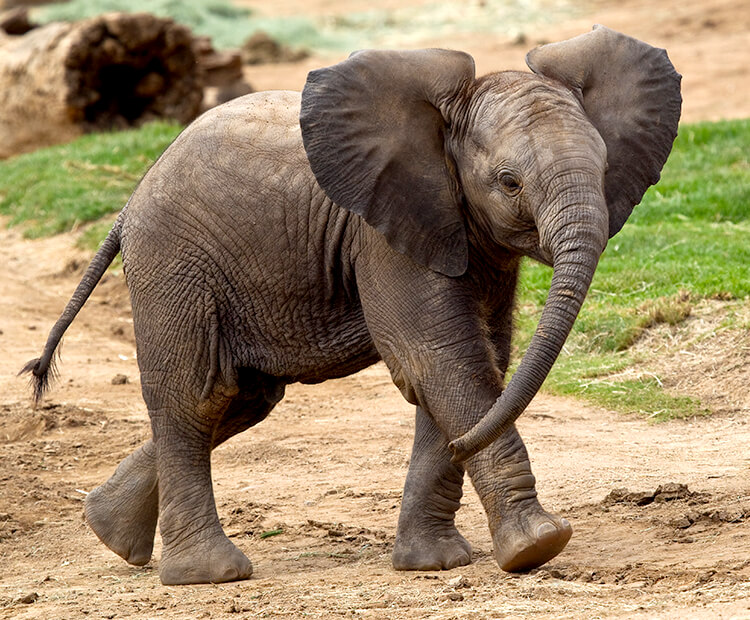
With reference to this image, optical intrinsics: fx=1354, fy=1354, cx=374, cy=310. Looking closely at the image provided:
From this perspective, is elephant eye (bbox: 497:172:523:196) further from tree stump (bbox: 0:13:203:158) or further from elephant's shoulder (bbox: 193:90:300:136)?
tree stump (bbox: 0:13:203:158)

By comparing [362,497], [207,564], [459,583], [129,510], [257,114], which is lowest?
[362,497]

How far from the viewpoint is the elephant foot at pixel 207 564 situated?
568 centimetres

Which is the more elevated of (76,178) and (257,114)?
(257,114)

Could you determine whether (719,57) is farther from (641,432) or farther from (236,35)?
(641,432)

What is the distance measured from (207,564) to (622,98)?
2.56 meters

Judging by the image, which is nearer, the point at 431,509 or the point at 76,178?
the point at 431,509

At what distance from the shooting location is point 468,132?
492 cm

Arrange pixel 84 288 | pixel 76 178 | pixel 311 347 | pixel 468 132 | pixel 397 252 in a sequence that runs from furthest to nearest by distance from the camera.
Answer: pixel 76 178 → pixel 84 288 → pixel 311 347 → pixel 397 252 → pixel 468 132

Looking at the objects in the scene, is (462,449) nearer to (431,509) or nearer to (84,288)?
(431,509)

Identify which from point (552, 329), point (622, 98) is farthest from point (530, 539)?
point (622, 98)

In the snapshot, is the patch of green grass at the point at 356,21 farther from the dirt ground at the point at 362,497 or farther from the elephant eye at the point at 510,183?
the elephant eye at the point at 510,183

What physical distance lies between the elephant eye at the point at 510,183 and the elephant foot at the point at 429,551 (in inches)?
60.1

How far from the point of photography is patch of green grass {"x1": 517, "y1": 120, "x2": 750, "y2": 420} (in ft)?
27.1

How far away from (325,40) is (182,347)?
995 inches
